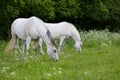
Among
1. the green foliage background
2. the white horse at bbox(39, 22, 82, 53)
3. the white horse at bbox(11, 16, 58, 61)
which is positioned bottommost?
the green foliage background

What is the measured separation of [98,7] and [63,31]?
2282 centimetres

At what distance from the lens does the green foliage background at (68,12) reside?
29.2 metres

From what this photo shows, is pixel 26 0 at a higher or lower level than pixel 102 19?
higher

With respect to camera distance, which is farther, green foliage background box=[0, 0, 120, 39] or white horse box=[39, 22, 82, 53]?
green foliage background box=[0, 0, 120, 39]

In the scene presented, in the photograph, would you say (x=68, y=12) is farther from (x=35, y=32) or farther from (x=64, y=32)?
(x=35, y=32)

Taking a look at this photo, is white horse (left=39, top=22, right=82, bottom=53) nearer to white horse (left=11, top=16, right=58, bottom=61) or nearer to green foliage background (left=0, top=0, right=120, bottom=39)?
white horse (left=11, top=16, right=58, bottom=61)

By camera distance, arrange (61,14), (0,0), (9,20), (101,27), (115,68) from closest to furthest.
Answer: (115,68) → (0,0) → (9,20) → (61,14) → (101,27)

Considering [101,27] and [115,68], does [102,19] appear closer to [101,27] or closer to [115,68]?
[101,27]

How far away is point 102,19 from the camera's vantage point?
42.1 metres

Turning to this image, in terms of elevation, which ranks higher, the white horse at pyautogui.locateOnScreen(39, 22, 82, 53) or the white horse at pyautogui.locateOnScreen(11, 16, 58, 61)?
the white horse at pyautogui.locateOnScreen(11, 16, 58, 61)

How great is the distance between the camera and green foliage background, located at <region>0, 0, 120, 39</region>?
2922cm

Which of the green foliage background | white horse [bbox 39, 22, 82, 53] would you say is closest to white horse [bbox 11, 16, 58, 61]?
white horse [bbox 39, 22, 82, 53]

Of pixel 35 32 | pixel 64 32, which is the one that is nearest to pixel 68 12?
pixel 64 32

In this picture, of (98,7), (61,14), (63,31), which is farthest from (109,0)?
(63,31)
